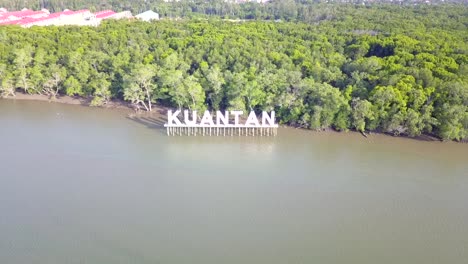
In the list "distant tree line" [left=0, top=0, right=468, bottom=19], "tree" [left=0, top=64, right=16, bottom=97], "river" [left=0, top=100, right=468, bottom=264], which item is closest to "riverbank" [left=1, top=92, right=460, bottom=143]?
"tree" [left=0, top=64, right=16, bottom=97]

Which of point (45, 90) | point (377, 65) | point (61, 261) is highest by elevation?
point (377, 65)

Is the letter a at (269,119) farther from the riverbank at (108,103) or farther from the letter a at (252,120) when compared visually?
the riverbank at (108,103)

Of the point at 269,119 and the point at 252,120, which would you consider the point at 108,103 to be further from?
the point at 269,119

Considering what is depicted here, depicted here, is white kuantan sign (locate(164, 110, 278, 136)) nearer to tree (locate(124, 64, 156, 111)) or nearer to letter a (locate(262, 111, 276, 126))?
letter a (locate(262, 111, 276, 126))

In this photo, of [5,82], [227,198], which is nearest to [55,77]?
[5,82]

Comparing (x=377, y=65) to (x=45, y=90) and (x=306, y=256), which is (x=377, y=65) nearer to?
(x=306, y=256)

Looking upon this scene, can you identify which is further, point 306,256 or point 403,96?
point 403,96

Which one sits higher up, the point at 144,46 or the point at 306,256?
the point at 144,46

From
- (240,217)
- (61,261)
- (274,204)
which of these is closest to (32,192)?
(61,261)
